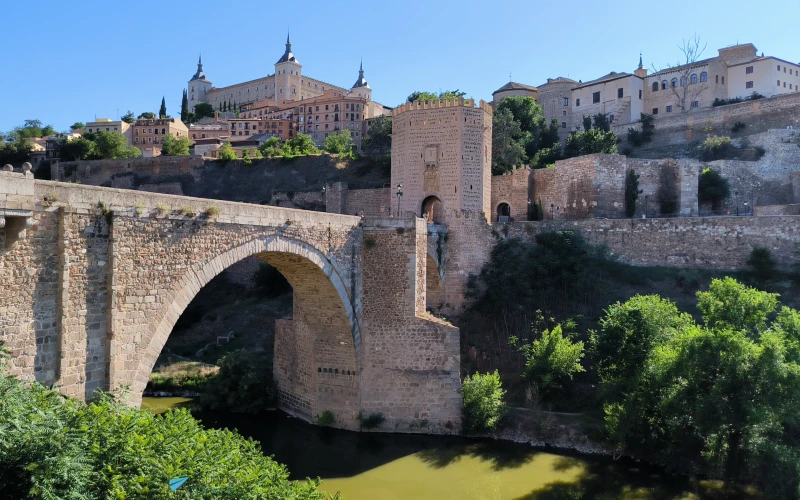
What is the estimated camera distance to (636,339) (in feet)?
53.2

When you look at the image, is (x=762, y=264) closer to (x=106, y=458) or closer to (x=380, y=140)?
(x=106, y=458)

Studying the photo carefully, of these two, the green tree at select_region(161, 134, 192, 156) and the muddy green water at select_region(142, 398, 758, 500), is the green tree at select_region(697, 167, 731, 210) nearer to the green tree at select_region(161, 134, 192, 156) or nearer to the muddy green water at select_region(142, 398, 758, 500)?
the muddy green water at select_region(142, 398, 758, 500)

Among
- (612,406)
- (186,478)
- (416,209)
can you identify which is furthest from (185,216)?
(416,209)

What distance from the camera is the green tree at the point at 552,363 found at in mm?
17703

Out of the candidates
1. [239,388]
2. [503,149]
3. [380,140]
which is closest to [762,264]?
[503,149]

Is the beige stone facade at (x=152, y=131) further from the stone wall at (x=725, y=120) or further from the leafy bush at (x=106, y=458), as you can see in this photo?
the leafy bush at (x=106, y=458)

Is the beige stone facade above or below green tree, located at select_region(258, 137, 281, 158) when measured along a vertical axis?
above

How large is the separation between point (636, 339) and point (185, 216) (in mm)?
11375

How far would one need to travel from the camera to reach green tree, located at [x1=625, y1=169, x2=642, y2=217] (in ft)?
94.2

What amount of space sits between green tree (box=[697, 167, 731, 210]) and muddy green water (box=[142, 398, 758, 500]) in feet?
60.1

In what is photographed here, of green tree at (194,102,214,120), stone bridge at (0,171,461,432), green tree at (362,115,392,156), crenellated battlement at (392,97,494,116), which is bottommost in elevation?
stone bridge at (0,171,461,432)

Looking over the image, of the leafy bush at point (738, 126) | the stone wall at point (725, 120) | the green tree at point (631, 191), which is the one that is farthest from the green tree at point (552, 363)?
the leafy bush at point (738, 126)

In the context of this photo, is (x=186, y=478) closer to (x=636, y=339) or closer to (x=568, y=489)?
(x=568, y=489)

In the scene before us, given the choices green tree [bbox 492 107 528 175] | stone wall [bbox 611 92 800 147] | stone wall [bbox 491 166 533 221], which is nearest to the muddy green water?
stone wall [bbox 491 166 533 221]
